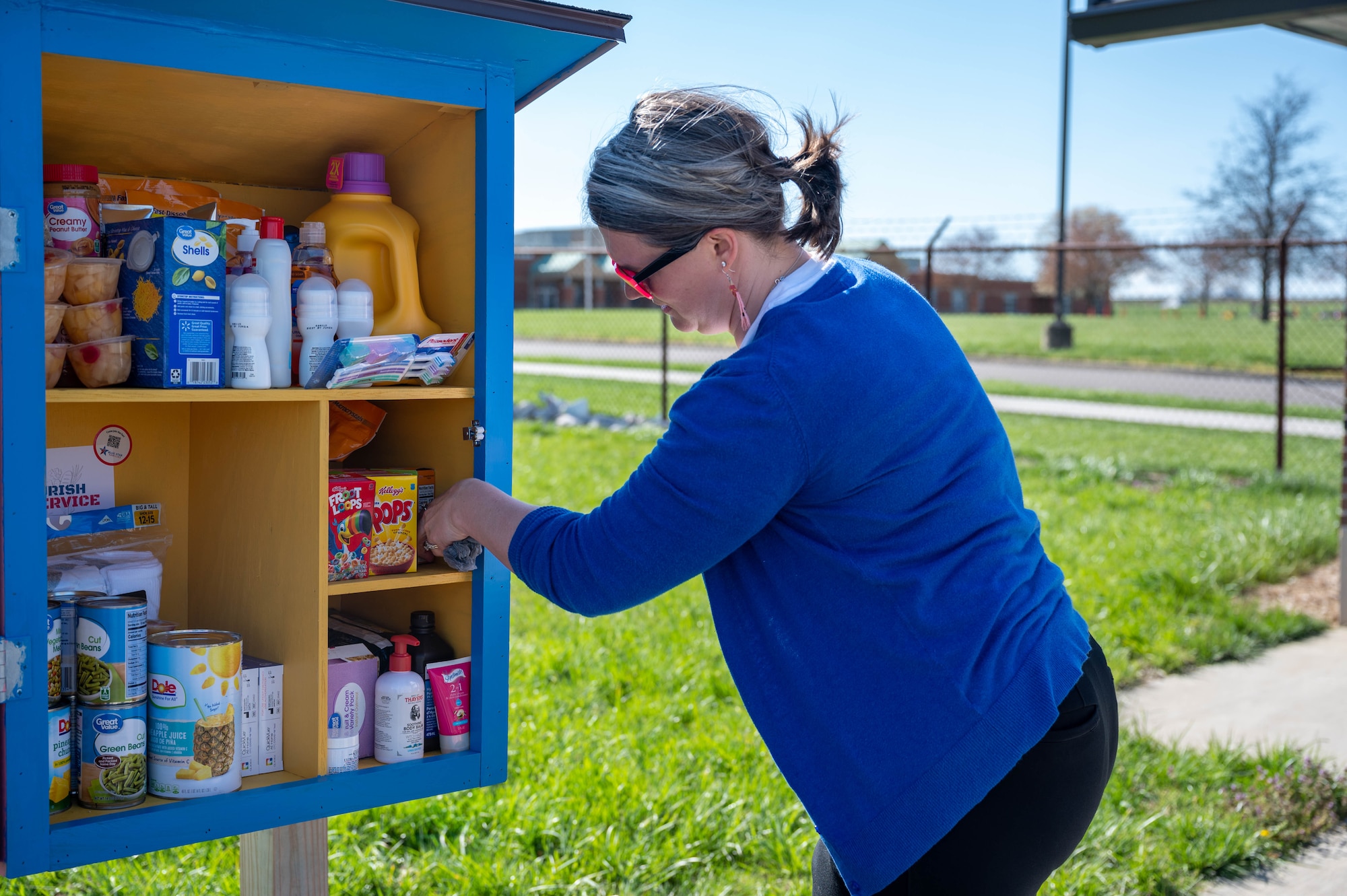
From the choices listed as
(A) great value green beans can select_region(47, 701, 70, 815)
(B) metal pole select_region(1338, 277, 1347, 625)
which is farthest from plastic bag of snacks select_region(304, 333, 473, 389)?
(B) metal pole select_region(1338, 277, 1347, 625)

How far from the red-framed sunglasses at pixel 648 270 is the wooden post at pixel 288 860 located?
109cm

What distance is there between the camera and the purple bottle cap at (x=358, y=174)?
6.64 feet

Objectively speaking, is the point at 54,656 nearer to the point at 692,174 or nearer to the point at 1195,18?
the point at 692,174

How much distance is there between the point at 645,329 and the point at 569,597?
82.5ft

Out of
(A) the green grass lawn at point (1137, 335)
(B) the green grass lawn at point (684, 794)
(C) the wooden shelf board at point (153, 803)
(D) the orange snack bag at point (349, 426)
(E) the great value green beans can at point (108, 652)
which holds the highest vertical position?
(A) the green grass lawn at point (1137, 335)

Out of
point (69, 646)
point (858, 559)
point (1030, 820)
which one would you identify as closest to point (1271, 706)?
point (1030, 820)

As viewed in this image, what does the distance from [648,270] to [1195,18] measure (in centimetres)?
374

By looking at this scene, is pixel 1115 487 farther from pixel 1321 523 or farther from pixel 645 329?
pixel 645 329

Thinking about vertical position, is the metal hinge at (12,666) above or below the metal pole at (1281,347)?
below

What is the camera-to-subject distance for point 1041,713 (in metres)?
1.50

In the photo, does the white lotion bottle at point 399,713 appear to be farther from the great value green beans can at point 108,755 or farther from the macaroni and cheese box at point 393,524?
the great value green beans can at point 108,755

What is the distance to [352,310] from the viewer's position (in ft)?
→ 6.33

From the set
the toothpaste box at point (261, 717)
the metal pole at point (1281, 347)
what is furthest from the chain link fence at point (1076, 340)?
the toothpaste box at point (261, 717)

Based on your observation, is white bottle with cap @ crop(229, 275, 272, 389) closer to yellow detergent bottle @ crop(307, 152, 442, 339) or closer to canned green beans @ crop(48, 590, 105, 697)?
yellow detergent bottle @ crop(307, 152, 442, 339)
